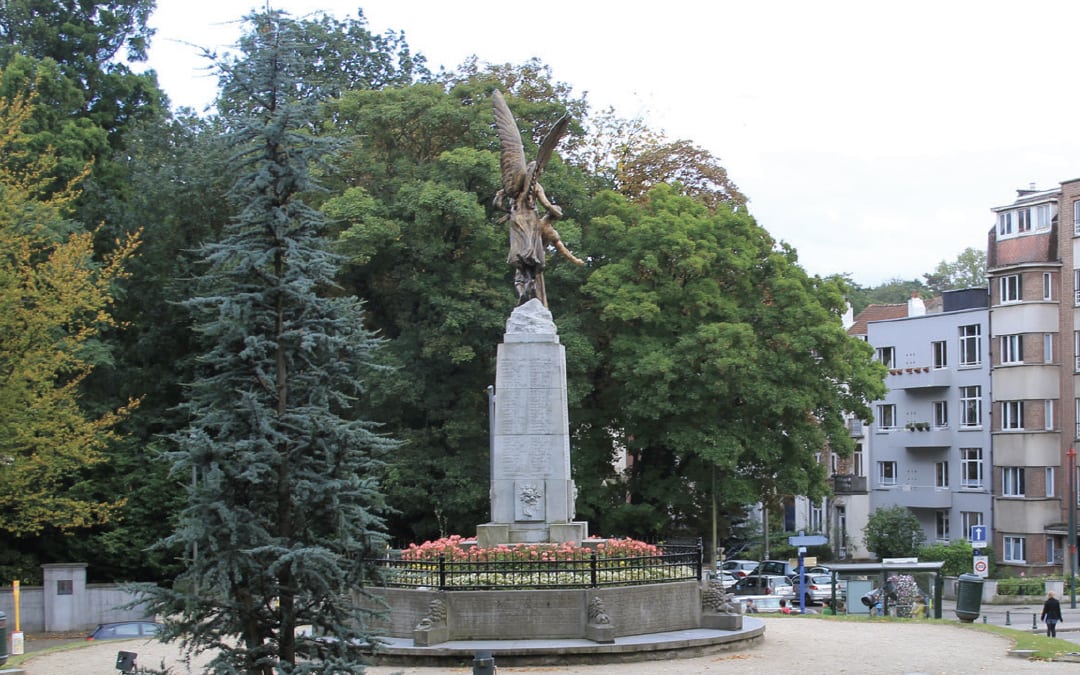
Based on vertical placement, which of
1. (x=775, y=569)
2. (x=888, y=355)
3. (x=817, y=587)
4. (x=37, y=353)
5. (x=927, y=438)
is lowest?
(x=817, y=587)

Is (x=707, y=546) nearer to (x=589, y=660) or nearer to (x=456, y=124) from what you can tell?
(x=456, y=124)

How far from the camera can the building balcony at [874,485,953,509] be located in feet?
199

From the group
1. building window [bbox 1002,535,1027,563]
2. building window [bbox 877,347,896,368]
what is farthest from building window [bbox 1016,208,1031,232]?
building window [bbox 1002,535,1027,563]

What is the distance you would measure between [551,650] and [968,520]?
142 ft

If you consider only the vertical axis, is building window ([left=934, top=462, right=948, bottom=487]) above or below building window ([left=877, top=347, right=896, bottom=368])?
below

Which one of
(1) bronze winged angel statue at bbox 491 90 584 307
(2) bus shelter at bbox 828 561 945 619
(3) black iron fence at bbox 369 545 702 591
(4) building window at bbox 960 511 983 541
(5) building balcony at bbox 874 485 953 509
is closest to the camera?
(3) black iron fence at bbox 369 545 702 591

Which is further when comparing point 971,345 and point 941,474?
point 941,474

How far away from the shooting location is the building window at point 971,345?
59156 millimetres

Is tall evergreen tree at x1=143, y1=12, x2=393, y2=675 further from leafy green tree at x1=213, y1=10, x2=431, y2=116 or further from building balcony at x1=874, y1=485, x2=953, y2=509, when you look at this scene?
building balcony at x1=874, y1=485, x2=953, y2=509

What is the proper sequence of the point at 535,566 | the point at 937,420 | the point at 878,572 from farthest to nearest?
the point at 937,420
the point at 878,572
the point at 535,566

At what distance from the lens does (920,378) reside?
62312 mm

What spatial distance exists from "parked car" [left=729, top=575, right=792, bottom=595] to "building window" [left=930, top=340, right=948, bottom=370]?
756 inches

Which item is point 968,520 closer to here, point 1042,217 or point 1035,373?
point 1035,373

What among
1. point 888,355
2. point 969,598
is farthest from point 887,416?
point 969,598
